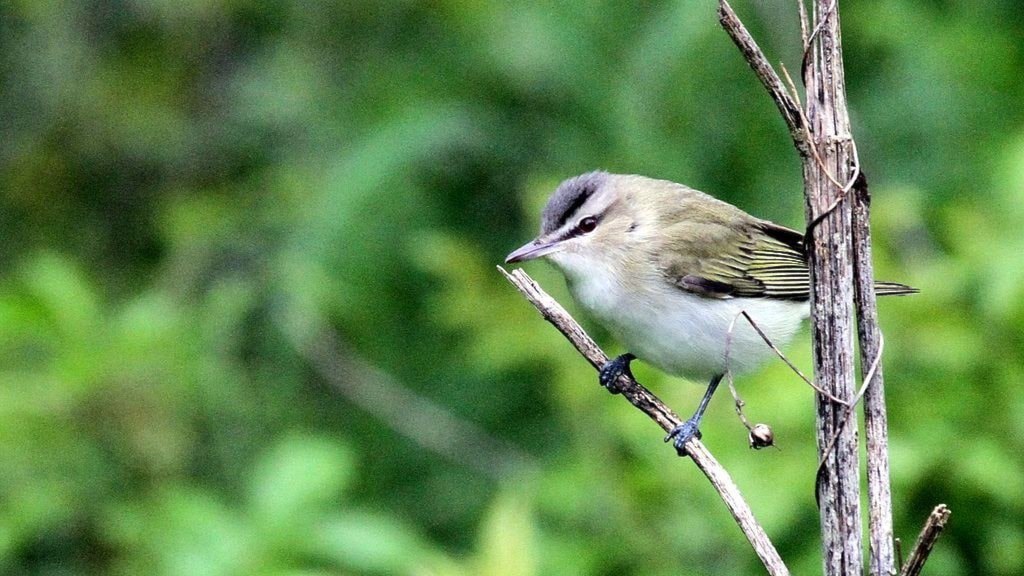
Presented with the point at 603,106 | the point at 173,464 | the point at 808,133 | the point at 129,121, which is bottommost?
the point at 808,133

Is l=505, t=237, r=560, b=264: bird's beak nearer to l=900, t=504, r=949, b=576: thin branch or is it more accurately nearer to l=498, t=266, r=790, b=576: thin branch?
l=498, t=266, r=790, b=576: thin branch

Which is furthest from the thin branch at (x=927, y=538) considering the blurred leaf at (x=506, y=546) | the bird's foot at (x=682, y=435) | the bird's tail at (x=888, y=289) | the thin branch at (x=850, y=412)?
the bird's tail at (x=888, y=289)

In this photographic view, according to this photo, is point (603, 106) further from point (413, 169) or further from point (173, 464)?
point (173, 464)

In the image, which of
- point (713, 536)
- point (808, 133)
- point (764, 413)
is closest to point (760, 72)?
point (808, 133)

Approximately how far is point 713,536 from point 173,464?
6.51 ft

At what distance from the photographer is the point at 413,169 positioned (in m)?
5.68

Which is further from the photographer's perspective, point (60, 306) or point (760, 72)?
point (60, 306)

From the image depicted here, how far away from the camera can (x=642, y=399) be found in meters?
2.51

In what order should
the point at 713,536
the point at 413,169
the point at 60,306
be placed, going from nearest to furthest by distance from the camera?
the point at 713,536 → the point at 60,306 → the point at 413,169

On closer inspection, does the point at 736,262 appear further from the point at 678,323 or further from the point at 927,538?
the point at 927,538

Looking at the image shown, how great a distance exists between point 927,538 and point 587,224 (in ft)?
5.91

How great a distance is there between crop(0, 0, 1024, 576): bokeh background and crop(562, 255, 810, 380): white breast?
0.23 metres

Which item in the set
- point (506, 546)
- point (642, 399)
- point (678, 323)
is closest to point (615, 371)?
point (678, 323)

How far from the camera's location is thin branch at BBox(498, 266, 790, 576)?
6.75 feet
